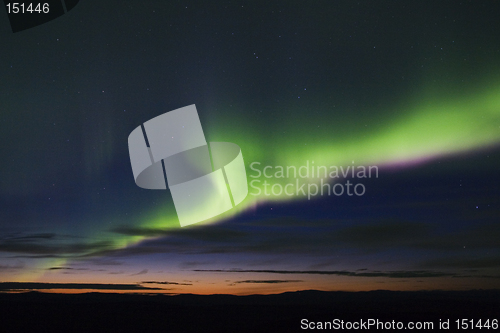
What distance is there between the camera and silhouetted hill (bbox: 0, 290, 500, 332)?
312 centimetres

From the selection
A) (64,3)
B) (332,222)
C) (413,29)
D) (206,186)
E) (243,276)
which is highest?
(64,3)

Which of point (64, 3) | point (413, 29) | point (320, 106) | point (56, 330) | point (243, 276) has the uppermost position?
point (64, 3)

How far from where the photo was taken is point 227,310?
3217 mm

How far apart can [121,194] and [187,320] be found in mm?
1191

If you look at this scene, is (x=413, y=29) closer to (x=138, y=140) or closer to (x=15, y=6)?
(x=138, y=140)

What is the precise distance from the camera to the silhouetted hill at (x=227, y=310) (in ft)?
10.2

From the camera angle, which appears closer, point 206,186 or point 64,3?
point 206,186

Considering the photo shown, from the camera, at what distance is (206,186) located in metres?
2.93

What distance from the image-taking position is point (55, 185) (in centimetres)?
322

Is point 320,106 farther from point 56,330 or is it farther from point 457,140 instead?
point 56,330

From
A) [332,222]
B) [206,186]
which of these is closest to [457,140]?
[332,222]

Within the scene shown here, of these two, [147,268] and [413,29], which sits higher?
[413,29]

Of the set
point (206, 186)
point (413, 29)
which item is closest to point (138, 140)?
point (206, 186)

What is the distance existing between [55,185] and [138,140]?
84 centimetres
